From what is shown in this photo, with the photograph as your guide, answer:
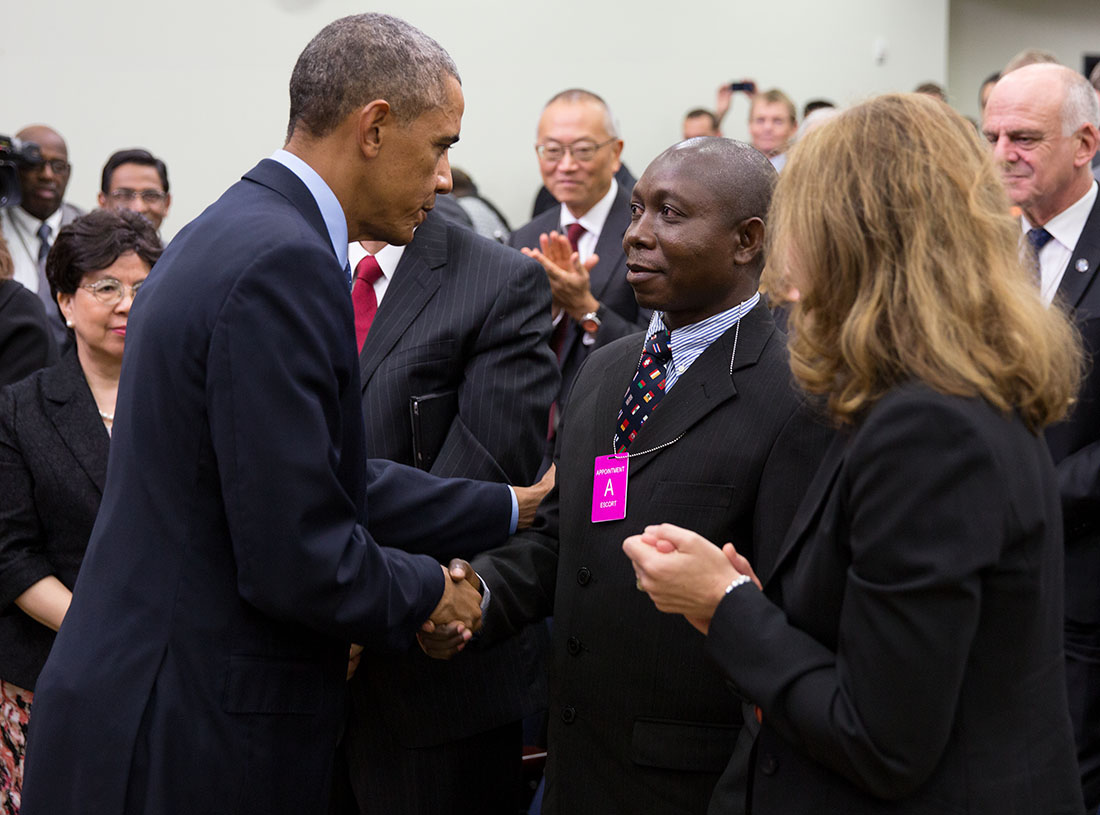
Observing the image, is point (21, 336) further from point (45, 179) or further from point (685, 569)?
point (685, 569)

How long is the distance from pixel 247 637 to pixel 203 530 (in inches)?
6.3

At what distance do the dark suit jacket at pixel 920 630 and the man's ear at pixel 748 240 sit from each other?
572 millimetres

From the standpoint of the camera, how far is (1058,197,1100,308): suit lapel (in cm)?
269

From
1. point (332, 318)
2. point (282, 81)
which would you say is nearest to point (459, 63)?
point (282, 81)

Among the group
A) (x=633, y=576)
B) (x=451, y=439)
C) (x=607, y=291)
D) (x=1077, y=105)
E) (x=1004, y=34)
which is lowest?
(x=633, y=576)

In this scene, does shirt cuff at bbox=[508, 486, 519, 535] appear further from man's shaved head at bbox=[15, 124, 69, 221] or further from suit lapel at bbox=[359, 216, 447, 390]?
man's shaved head at bbox=[15, 124, 69, 221]

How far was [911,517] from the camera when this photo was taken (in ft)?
4.08

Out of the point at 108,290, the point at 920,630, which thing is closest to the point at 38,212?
the point at 108,290

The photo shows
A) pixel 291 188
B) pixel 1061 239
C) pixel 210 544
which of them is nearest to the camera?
pixel 210 544

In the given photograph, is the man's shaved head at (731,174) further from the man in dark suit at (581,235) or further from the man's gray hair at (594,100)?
the man's gray hair at (594,100)

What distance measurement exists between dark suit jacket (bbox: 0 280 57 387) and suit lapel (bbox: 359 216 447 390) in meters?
1.36

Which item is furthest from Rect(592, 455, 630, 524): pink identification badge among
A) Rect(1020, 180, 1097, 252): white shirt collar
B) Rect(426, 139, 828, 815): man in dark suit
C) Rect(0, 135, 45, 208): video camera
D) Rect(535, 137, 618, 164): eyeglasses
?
Rect(0, 135, 45, 208): video camera

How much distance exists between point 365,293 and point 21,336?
1.31 metres

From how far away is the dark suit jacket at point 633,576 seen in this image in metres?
1.78
